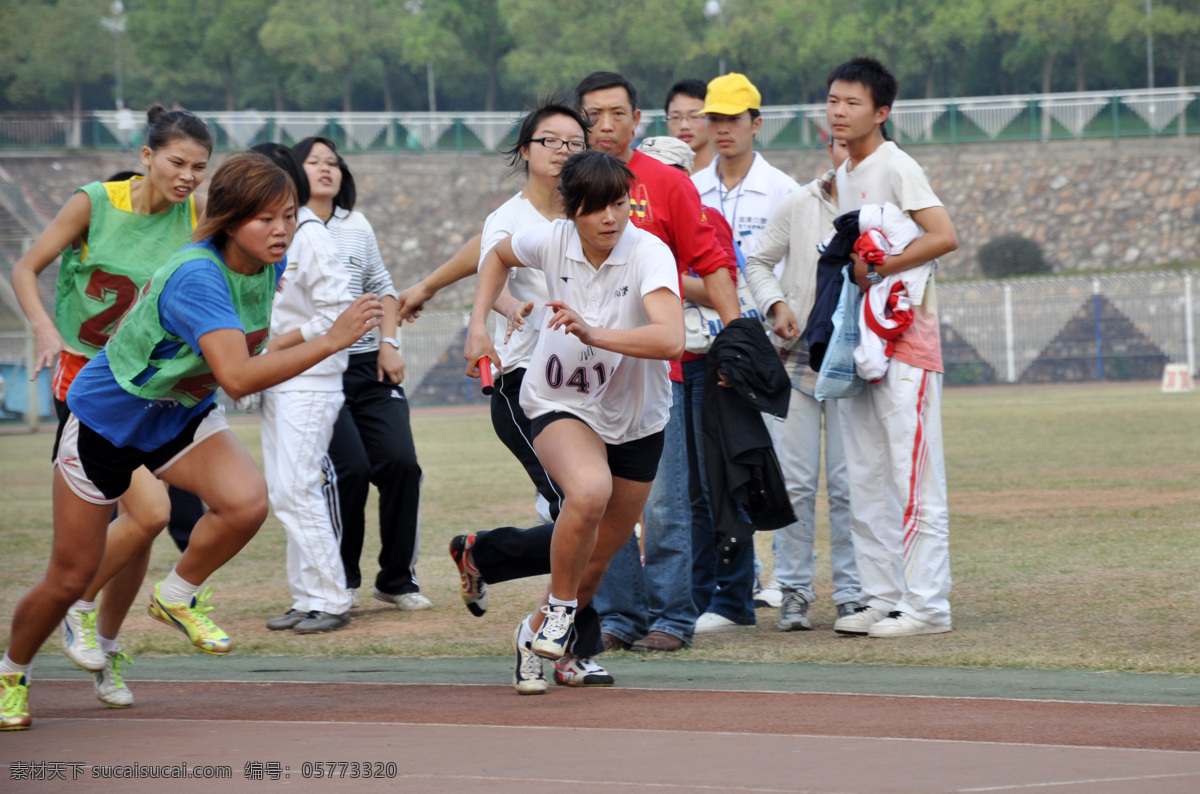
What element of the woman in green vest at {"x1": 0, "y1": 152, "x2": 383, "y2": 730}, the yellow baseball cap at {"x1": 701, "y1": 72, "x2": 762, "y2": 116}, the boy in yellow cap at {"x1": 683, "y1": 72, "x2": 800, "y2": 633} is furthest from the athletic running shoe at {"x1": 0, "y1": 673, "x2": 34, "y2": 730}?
the yellow baseball cap at {"x1": 701, "y1": 72, "x2": 762, "y2": 116}

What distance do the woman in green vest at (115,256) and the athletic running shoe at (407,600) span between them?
7.56 ft

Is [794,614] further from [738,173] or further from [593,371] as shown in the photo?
[738,173]

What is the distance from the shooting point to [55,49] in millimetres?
68375

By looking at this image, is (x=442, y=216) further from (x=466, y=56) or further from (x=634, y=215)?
(x=634, y=215)

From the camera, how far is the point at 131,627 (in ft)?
23.2

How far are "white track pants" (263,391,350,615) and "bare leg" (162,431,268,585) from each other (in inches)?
77.2

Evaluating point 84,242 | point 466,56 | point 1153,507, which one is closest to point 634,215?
point 84,242

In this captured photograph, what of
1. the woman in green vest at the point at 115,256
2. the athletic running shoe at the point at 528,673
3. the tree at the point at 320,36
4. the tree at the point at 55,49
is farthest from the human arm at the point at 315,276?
the tree at the point at 55,49

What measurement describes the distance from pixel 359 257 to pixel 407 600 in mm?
1943

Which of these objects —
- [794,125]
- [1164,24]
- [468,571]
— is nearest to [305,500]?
[468,571]

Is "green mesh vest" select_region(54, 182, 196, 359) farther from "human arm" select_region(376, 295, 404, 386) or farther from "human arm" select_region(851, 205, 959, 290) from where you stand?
"human arm" select_region(851, 205, 959, 290)

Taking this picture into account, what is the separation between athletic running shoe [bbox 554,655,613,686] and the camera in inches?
205

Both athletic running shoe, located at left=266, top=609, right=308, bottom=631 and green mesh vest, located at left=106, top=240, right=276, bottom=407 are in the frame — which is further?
athletic running shoe, located at left=266, top=609, right=308, bottom=631

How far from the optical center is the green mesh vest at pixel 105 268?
548 cm
